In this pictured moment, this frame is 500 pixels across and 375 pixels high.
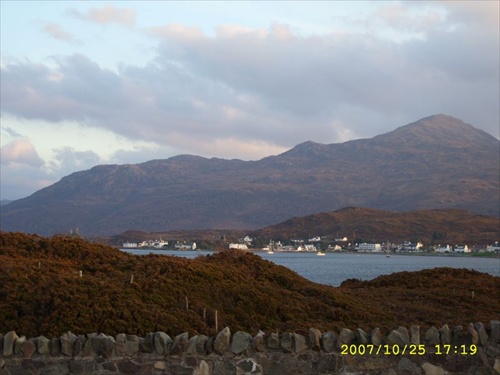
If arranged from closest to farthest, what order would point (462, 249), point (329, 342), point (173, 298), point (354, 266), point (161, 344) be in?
1. point (161, 344)
2. point (329, 342)
3. point (173, 298)
4. point (354, 266)
5. point (462, 249)

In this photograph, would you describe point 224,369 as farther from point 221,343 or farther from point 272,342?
point 272,342

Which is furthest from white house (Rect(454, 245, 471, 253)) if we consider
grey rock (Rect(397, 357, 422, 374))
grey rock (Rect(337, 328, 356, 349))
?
grey rock (Rect(337, 328, 356, 349))

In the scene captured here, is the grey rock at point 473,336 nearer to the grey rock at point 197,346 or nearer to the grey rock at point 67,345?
the grey rock at point 197,346

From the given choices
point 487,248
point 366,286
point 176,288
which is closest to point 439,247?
point 487,248

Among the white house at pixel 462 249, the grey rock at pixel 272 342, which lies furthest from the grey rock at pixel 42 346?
the white house at pixel 462 249

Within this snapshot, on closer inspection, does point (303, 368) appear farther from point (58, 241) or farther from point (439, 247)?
point (439, 247)

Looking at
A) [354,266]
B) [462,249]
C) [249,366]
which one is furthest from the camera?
[462,249]
